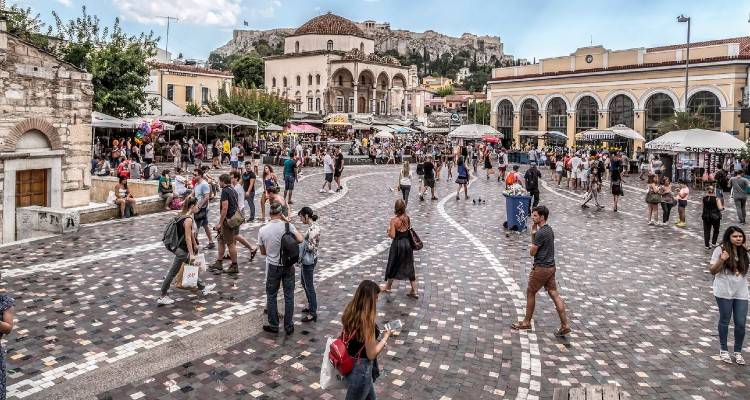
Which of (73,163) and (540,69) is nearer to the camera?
(73,163)

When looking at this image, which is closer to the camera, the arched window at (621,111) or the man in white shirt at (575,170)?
the man in white shirt at (575,170)

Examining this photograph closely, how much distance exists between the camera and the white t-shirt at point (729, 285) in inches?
266

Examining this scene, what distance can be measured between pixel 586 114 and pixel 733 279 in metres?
41.9

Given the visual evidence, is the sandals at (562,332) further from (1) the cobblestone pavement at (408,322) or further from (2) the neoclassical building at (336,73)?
(2) the neoclassical building at (336,73)

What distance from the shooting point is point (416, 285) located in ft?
30.5

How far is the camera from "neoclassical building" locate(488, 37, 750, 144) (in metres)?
37.1

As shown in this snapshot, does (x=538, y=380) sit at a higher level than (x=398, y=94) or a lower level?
lower

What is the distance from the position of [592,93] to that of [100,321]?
142ft

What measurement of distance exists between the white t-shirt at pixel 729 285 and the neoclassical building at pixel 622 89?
28.5m

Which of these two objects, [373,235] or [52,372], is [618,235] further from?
[52,372]

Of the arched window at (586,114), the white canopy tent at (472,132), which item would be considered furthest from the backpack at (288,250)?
the arched window at (586,114)

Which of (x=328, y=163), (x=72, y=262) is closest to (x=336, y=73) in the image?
(x=328, y=163)

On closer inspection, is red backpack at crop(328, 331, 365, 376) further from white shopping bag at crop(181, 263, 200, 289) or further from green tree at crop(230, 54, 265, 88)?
green tree at crop(230, 54, 265, 88)

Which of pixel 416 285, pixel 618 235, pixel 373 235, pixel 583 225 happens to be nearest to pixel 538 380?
pixel 416 285
